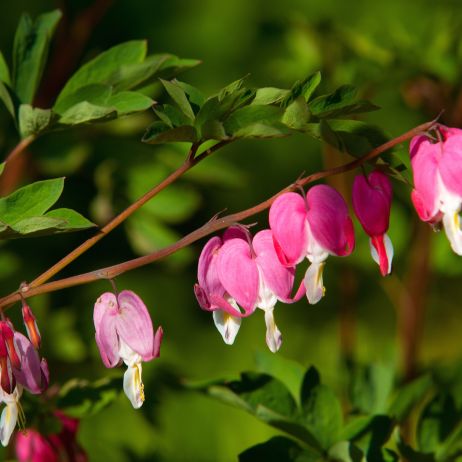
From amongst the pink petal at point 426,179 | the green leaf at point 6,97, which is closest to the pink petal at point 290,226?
the pink petal at point 426,179

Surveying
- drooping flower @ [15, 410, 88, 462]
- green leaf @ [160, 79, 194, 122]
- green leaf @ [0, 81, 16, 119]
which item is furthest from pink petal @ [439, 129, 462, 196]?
drooping flower @ [15, 410, 88, 462]

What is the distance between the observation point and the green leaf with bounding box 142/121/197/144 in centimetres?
75

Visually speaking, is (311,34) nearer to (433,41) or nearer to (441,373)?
(433,41)

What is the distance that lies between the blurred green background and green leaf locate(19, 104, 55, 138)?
42cm

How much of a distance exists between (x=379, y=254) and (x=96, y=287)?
1330mm

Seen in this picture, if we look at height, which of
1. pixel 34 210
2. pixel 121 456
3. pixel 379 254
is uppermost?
pixel 34 210

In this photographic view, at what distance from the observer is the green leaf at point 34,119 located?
906 mm

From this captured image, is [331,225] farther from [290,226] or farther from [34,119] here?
[34,119]

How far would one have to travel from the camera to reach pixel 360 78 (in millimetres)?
1557

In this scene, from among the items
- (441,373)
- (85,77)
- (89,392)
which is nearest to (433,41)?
(441,373)

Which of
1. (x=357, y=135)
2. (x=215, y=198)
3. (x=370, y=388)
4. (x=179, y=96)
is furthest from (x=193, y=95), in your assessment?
(x=215, y=198)

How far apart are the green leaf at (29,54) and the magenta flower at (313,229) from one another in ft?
1.30

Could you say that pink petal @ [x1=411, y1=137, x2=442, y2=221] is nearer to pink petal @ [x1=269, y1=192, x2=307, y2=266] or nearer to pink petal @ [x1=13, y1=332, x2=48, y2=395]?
pink petal @ [x1=269, y1=192, x2=307, y2=266]

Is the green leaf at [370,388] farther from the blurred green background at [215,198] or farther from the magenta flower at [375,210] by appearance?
the magenta flower at [375,210]
